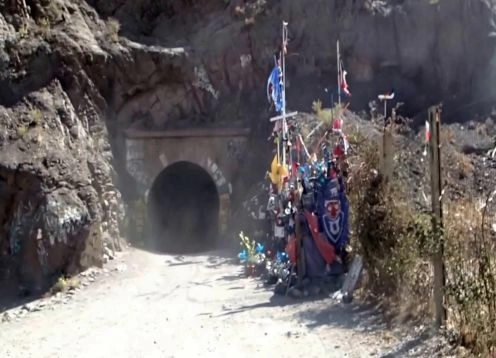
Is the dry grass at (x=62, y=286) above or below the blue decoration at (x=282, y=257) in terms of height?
below

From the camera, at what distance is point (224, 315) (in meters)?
11.3

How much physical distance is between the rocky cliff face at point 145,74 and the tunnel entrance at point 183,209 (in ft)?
5.36

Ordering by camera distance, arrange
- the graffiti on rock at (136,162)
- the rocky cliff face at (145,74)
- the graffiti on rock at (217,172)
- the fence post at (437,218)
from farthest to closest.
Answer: the graffiti on rock at (217,172)
the graffiti on rock at (136,162)
the rocky cliff face at (145,74)
the fence post at (437,218)

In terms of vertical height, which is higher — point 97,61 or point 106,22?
point 106,22

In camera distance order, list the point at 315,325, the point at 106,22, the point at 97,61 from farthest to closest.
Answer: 1. the point at 106,22
2. the point at 97,61
3. the point at 315,325

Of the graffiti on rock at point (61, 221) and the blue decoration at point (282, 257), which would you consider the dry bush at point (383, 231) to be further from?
the graffiti on rock at point (61, 221)

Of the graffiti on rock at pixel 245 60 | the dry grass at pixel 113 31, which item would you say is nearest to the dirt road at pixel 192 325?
the dry grass at pixel 113 31

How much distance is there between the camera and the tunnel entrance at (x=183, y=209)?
68.5ft

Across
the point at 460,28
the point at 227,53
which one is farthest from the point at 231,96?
the point at 460,28

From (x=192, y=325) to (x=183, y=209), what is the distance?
12.7 m

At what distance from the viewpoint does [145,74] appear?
20859 millimetres

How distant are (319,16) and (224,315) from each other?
13.8 meters

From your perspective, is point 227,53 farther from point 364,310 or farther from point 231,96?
point 364,310

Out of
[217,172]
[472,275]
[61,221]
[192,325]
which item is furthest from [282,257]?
[217,172]
